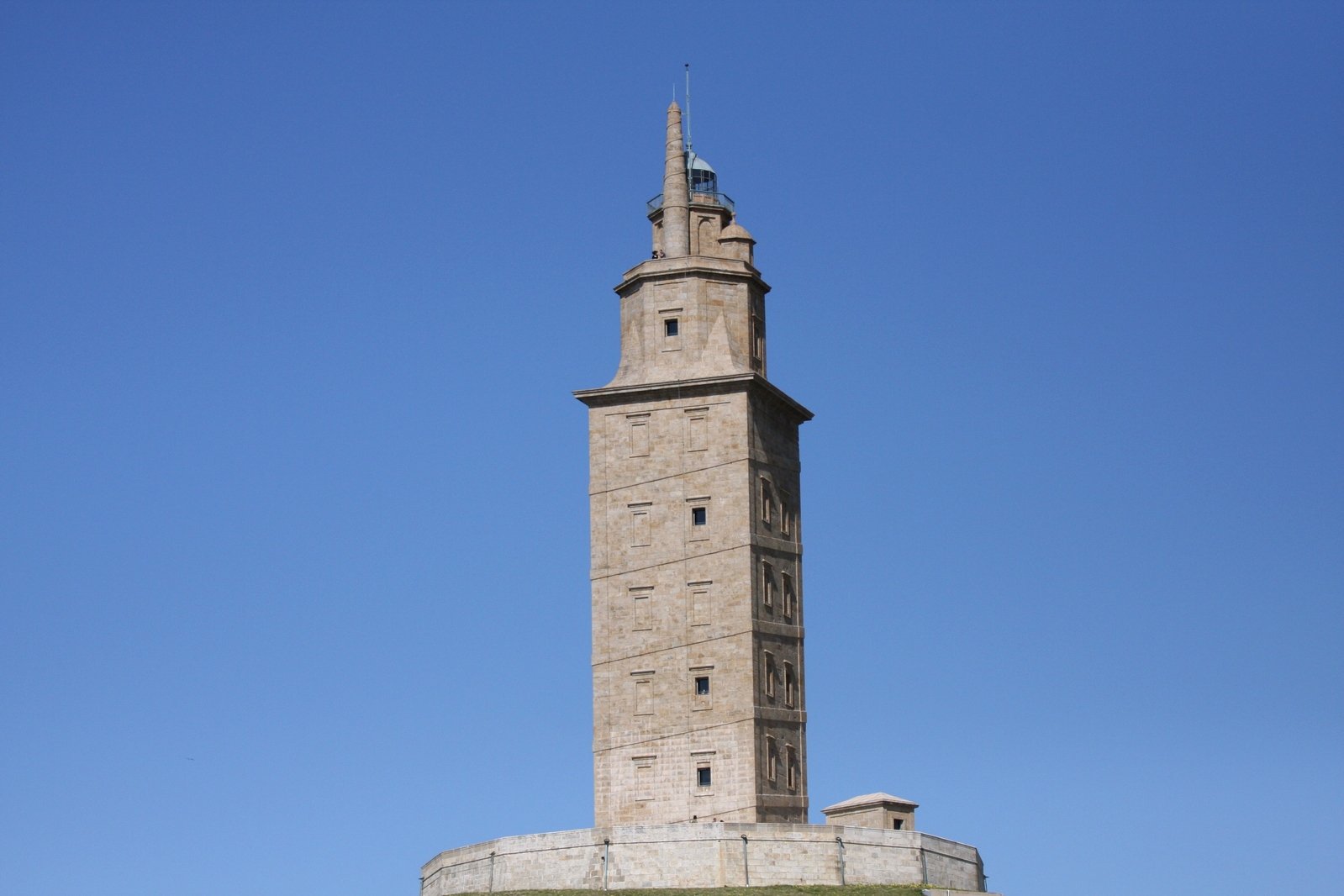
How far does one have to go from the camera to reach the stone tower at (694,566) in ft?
257

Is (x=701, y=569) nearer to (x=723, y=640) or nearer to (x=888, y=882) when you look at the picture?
(x=723, y=640)

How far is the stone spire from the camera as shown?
8481 centimetres

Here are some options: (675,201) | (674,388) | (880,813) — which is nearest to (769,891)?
(880,813)

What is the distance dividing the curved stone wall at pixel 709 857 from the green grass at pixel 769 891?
51cm

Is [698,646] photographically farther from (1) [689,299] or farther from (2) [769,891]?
(1) [689,299]

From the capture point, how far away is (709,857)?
74688 millimetres

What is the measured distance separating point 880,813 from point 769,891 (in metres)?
8.63

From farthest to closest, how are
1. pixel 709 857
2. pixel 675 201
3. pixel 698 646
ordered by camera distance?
pixel 675 201 < pixel 698 646 < pixel 709 857

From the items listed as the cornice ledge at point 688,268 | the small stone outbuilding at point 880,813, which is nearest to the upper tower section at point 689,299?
the cornice ledge at point 688,268

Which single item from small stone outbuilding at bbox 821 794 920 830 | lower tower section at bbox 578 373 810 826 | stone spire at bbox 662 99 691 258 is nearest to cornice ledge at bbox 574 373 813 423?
lower tower section at bbox 578 373 810 826

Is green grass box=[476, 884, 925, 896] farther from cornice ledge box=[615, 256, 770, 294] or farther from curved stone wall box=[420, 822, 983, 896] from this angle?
cornice ledge box=[615, 256, 770, 294]

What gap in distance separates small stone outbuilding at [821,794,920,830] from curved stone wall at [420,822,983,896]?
4347 mm

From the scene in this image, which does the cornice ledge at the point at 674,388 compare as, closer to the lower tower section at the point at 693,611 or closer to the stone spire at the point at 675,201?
the lower tower section at the point at 693,611

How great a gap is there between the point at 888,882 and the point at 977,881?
5297 millimetres
